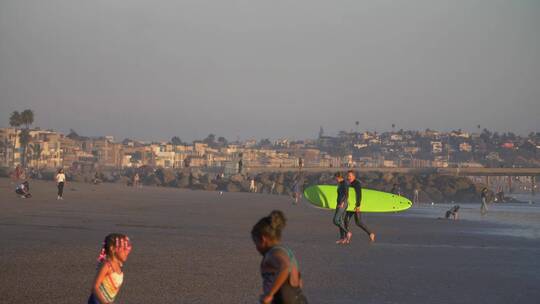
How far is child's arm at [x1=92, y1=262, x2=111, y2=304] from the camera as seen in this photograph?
6.83 meters

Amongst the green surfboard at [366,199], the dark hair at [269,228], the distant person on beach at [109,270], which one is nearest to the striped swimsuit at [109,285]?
the distant person on beach at [109,270]

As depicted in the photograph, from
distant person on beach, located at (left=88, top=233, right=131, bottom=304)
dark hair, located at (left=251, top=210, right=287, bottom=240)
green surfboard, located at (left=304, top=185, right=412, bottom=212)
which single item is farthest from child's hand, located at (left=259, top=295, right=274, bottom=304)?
green surfboard, located at (left=304, top=185, right=412, bottom=212)

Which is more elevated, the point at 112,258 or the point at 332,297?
the point at 112,258

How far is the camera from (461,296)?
11.2 meters

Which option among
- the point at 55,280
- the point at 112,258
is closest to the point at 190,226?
the point at 55,280

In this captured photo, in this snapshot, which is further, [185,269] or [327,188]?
[327,188]

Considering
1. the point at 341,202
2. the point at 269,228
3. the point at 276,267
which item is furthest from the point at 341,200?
the point at 276,267

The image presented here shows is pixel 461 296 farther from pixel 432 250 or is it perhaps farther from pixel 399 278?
pixel 432 250

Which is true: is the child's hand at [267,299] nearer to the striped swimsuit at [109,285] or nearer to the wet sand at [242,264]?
the striped swimsuit at [109,285]

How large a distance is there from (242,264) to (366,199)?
16670mm

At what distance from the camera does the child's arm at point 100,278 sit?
6832 mm

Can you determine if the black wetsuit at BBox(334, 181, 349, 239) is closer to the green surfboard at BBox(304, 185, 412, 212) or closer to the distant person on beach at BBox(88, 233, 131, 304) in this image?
the green surfboard at BBox(304, 185, 412, 212)

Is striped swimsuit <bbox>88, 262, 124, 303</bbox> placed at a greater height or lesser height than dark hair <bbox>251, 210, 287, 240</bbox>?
lesser

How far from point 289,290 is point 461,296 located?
5448mm
